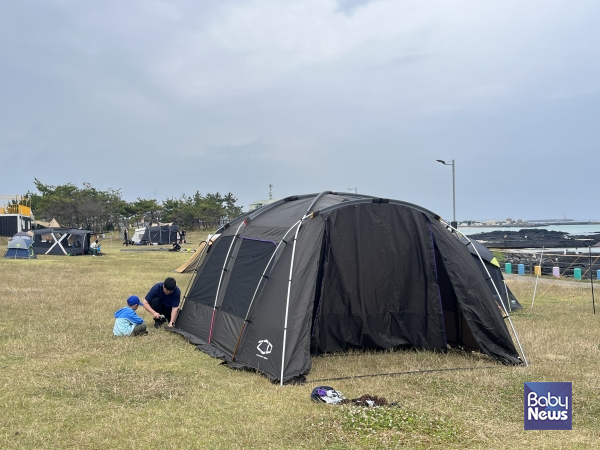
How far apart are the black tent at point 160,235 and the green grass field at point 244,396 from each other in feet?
124

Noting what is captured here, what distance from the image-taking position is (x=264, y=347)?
267 inches

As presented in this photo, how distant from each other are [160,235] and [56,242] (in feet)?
57.4

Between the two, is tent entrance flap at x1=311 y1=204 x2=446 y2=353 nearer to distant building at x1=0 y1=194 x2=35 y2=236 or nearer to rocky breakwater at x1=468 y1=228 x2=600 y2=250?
rocky breakwater at x1=468 y1=228 x2=600 y2=250

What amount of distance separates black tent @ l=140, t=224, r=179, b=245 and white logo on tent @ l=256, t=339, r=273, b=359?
41001 millimetres

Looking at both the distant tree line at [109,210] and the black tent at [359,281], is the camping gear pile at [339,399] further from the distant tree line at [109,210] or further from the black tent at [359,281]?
the distant tree line at [109,210]

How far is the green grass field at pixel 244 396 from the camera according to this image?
466 centimetres

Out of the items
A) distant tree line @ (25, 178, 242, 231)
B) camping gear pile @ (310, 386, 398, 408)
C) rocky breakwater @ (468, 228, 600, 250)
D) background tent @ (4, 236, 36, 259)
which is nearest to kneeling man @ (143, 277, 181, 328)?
camping gear pile @ (310, 386, 398, 408)

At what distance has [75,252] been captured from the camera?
1173 inches

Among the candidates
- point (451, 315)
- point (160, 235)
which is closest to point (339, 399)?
point (451, 315)

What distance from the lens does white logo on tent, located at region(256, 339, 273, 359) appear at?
264 inches

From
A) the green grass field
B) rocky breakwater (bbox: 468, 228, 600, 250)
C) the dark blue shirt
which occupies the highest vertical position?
rocky breakwater (bbox: 468, 228, 600, 250)

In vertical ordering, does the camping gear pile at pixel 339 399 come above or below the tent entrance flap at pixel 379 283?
below

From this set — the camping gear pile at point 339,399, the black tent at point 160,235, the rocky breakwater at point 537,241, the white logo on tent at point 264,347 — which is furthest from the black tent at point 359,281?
the black tent at point 160,235

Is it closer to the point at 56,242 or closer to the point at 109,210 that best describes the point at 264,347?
Result: the point at 56,242
